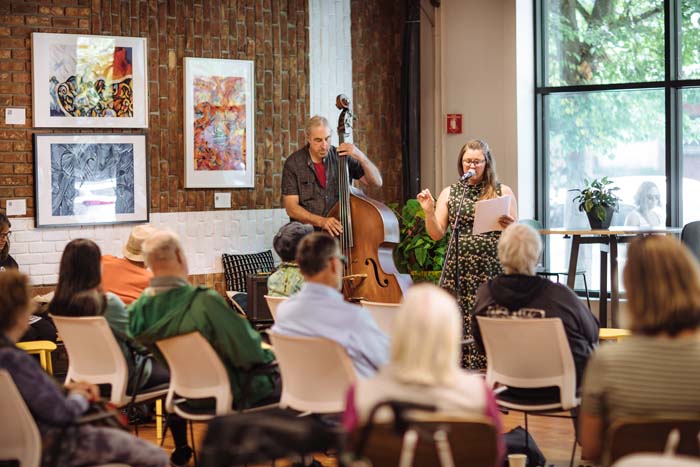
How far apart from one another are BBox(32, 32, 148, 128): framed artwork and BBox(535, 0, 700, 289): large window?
11.8ft

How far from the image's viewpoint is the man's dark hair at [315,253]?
4.29 meters

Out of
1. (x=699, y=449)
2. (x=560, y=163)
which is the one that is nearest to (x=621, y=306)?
(x=560, y=163)

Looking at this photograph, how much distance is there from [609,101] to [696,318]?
6571 millimetres

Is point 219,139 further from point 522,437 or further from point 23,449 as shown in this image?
point 23,449

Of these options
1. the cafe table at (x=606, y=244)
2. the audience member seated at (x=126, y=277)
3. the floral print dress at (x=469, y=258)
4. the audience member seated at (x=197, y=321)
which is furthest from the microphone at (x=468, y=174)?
the cafe table at (x=606, y=244)

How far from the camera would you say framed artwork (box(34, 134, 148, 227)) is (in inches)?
304

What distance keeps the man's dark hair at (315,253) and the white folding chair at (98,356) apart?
108cm

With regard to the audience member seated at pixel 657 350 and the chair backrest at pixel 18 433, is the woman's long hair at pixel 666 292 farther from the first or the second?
the chair backrest at pixel 18 433

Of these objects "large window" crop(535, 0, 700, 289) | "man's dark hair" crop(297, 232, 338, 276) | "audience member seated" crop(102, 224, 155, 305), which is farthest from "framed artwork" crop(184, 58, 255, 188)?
"man's dark hair" crop(297, 232, 338, 276)

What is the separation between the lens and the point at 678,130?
889 centimetres

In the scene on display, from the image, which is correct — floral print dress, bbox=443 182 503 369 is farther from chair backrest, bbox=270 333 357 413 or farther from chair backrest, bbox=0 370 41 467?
chair backrest, bbox=0 370 41 467

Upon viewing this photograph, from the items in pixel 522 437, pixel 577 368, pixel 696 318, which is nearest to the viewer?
pixel 696 318

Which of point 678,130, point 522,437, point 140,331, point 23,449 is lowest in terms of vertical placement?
point 522,437

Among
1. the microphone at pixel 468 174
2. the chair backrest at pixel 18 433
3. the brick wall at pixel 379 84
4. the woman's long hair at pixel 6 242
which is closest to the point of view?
the chair backrest at pixel 18 433
